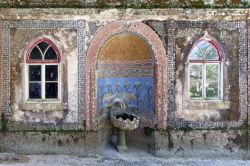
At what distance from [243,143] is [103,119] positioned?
12.8ft

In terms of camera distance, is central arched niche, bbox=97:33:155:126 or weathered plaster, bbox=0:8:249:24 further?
central arched niche, bbox=97:33:155:126

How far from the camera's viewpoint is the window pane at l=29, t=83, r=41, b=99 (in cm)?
1291

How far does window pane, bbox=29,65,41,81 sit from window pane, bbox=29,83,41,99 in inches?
6.4

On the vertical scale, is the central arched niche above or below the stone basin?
above

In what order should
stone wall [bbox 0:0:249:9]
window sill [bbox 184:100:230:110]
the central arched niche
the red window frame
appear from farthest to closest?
the central arched niche, window sill [bbox 184:100:230:110], the red window frame, stone wall [bbox 0:0:249:9]

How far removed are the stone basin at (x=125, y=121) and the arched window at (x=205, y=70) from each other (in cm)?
168

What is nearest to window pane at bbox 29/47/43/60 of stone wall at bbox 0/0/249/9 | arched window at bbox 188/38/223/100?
stone wall at bbox 0/0/249/9

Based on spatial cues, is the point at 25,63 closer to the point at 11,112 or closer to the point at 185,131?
the point at 11,112

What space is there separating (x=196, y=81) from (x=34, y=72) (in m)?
4.43

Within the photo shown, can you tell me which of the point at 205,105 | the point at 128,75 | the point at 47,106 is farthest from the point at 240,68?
the point at 47,106

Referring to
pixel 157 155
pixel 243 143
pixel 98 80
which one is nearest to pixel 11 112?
pixel 98 80

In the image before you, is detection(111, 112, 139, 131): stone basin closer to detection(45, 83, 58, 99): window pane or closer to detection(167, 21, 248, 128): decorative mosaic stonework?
detection(167, 21, 248, 128): decorative mosaic stonework

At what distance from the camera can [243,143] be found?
42.7 ft

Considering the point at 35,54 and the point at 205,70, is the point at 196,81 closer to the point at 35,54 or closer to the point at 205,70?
the point at 205,70
